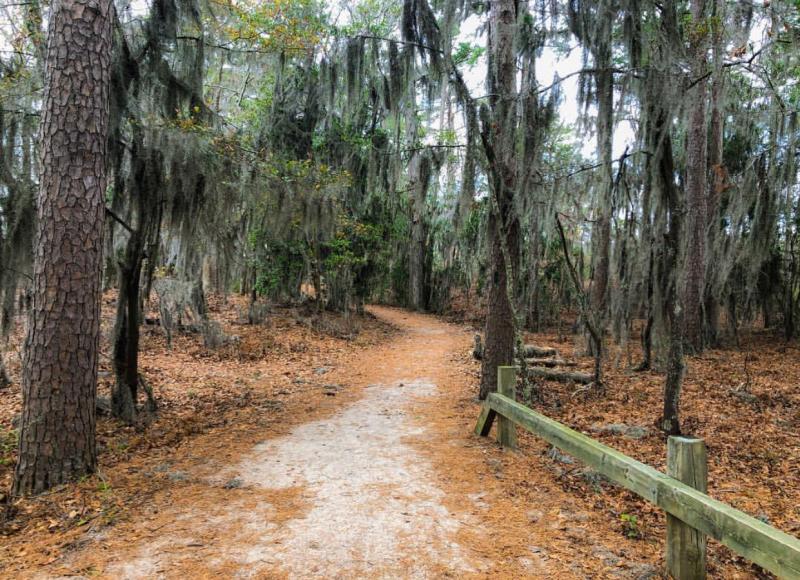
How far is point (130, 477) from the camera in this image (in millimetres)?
4418

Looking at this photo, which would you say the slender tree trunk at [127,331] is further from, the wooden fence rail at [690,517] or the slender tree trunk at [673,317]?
the slender tree trunk at [673,317]

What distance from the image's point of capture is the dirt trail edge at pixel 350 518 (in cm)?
304

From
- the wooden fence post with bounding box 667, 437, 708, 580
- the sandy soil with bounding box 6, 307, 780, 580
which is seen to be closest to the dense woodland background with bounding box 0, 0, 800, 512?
the sandy soil with bounding box 6, 307, 780, 580

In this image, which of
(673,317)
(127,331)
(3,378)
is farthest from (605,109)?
(3,378)

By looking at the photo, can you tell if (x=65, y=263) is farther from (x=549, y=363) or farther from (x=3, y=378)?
(x=549, y=363)

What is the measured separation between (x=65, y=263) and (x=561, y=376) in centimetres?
831

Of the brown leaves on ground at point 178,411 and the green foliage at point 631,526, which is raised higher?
the brown leaves on ground at point 178,411

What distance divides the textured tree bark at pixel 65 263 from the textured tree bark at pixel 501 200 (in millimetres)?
4779

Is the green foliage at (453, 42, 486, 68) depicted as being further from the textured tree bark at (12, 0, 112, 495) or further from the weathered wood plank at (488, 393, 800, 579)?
the weathered wood plank at (488, 393, 800, 579)

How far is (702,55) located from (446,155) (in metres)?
3.84

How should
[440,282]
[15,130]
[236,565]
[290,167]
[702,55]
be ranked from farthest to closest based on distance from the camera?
1. [440,282]
2. [290,167]
3. [702,55]
4. [15,130]
5. [236,565]

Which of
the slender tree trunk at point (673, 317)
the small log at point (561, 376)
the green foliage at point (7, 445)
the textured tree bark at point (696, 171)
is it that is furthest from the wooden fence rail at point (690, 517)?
the green foliage at point (7, 445)

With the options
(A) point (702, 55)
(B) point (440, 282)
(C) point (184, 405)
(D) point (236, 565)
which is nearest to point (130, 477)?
(D) point (236, 565)

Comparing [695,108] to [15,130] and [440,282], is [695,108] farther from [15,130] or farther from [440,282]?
[440,282]
